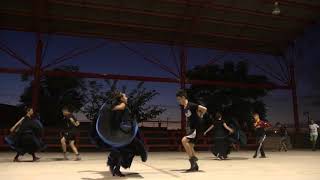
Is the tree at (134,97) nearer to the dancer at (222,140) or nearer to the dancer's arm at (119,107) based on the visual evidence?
the dancer at (222,140)

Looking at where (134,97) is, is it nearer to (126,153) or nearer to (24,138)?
(24,138)

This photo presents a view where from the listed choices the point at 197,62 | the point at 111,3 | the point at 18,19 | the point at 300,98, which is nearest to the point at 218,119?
the point at 111,3

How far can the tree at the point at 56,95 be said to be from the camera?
27734mm

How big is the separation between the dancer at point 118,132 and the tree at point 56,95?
21.5 metres

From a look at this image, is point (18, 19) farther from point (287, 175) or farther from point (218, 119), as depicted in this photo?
point (287, 175)

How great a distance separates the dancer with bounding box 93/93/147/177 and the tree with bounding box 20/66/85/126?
21.5m

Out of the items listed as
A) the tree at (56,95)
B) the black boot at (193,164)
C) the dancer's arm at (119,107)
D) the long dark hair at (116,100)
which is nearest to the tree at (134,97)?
the tree at (56,95)

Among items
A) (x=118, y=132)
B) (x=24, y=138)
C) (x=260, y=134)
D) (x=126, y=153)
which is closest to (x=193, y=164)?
(x=126, y=153)

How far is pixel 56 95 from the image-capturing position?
2916 centimetres

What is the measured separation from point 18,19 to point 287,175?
13.8 meters

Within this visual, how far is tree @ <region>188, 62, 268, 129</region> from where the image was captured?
1118 inches

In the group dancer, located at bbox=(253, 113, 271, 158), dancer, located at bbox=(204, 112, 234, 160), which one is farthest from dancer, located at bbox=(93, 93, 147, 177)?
dancer, located at bbox=(253, 113, 271, 158)

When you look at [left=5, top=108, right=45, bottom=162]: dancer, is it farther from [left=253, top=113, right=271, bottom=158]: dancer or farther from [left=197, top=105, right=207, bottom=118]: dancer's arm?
[left=253, top=113, right=271, bottom=158]: dancer

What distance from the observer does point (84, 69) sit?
27.5 meters
